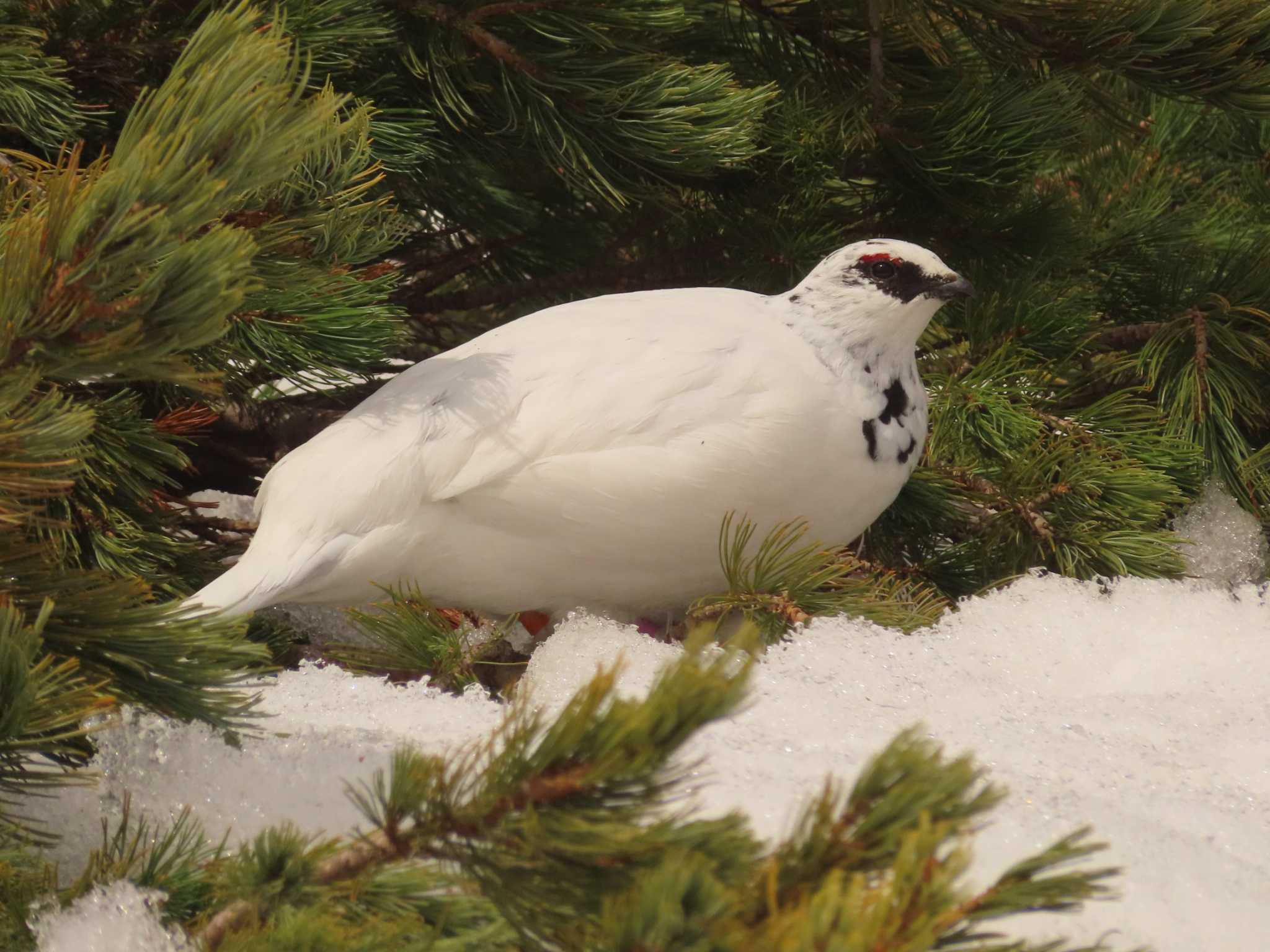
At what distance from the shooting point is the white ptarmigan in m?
1.50

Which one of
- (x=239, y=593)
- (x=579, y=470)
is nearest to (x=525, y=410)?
(x=579, y=470)

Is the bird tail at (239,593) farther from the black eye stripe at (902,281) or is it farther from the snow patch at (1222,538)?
the snow patch at (1222,538)

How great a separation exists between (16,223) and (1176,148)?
2304 millimetres

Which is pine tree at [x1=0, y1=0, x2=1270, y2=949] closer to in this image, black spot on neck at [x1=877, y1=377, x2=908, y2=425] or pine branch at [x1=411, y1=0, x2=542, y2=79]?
pine branch at [x1=411, y1=0, x2=542, y2=79]

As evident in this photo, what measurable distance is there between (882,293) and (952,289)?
0.09 meters

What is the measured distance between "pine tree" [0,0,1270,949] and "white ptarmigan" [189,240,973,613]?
78mm

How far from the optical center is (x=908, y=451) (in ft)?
5.42

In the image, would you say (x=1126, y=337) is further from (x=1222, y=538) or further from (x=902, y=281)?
(x=902, y=281)

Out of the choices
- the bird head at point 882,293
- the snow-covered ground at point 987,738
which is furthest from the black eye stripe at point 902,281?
the snow-covered ground at point 987,738

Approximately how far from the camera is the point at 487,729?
1260mm

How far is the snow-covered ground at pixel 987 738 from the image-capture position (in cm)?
105

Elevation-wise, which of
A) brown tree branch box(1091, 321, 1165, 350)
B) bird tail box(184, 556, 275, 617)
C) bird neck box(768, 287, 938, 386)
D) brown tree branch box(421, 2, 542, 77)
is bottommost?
bird tail box(184, 556, 275, 617)

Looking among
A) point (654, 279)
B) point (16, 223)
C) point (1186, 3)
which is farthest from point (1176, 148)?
point (16, 223)

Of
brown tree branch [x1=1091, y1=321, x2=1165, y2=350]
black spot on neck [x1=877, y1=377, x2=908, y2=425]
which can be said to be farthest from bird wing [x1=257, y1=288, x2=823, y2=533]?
brown tree branch [x1=1091, y1=321, x2=1165, y2=350]
